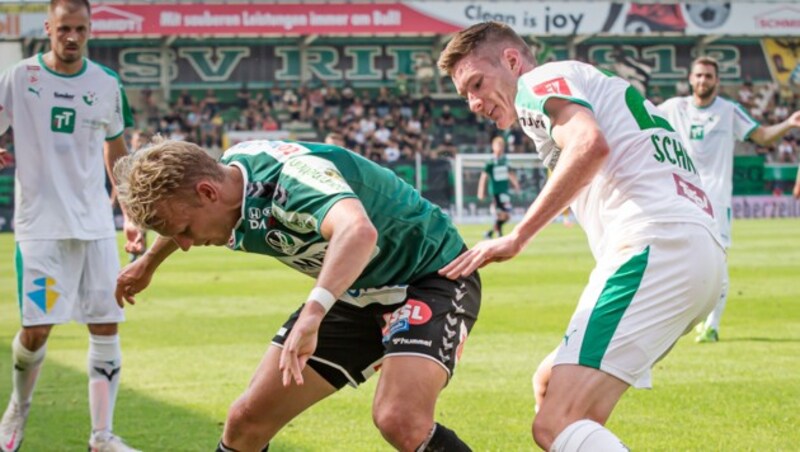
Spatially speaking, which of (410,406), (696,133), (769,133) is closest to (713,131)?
(696,133)

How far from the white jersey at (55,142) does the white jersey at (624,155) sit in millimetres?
3717

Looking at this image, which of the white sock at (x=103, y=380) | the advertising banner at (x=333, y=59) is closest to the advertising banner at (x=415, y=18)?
the advertising banner at (x=333, y=59)

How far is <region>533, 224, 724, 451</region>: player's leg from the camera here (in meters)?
4.35

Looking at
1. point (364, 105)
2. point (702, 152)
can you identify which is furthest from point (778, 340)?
point (364, 105)

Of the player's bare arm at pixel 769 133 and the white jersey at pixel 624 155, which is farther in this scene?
the player's bare arm at pixel 769 133

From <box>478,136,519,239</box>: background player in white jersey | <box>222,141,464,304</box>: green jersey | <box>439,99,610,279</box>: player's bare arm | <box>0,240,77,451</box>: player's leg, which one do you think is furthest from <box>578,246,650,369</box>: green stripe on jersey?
<box>478,136,519,239</box>: background player in white jersey

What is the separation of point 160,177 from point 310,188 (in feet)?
1.70

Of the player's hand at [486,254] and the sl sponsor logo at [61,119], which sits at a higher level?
the sl sponsor logo at [61,119]

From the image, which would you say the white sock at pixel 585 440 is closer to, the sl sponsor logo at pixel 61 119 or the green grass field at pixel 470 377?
the green grass field at pixel 470 377

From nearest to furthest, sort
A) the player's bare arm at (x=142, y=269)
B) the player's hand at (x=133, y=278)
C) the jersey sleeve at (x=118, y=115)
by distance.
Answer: the player's bare arm at (x=142, y=269)
the player's hand at (x=133, y=278)
the jersey sleeve at (x=118, y=115)

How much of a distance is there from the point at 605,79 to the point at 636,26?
46411mm

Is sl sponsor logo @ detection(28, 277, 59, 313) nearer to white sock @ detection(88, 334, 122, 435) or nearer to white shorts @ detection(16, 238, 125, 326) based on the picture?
white shorts @ detection(16, 238, 125, 326)

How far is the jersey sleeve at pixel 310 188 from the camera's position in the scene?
13.7 ft

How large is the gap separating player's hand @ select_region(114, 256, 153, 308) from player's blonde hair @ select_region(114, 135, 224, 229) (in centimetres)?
114
